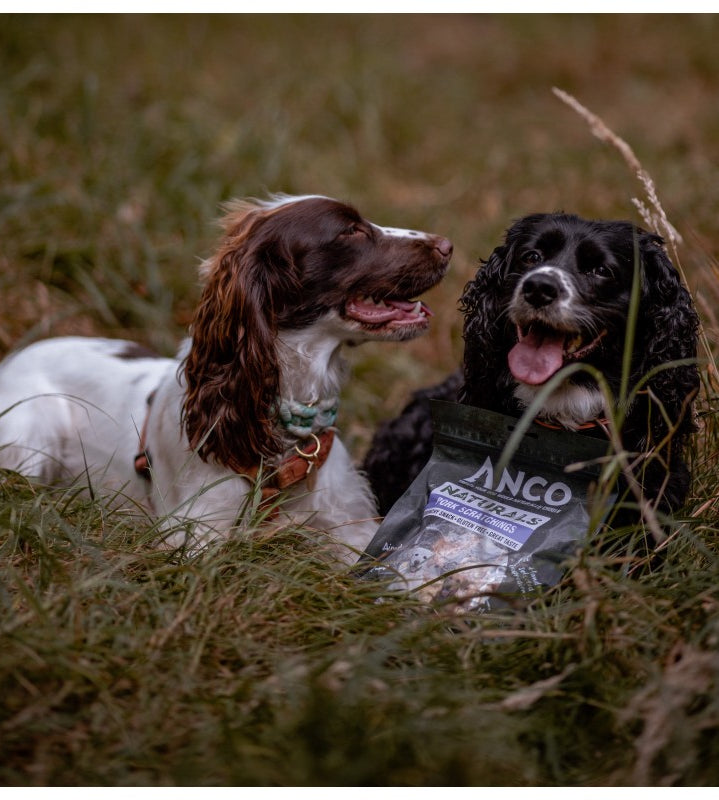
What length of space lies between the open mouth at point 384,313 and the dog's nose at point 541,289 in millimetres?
637

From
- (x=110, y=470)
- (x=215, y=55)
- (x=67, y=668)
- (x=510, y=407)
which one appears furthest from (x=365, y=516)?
(x=215, y=55)

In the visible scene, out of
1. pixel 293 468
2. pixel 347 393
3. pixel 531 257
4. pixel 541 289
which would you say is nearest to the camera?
pixel 541 289

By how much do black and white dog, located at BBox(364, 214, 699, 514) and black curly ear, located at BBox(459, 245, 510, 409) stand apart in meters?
0.01

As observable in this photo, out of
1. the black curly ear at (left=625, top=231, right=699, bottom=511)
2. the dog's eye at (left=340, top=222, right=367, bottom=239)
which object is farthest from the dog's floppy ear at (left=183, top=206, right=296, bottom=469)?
the black curly ear at (left=625, top=231, right=699, bottom=511)

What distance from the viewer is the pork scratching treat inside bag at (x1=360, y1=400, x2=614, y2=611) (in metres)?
2.47

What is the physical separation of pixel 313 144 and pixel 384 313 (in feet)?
13.6

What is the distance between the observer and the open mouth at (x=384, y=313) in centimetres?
316

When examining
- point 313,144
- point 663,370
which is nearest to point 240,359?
point 663,370

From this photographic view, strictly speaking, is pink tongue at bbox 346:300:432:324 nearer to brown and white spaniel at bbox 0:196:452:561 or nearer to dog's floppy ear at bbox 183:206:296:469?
brown and white spaniel at bbox 0:196:452:561

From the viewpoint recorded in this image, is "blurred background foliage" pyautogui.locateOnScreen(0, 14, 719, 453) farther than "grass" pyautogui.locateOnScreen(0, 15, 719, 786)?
Yes

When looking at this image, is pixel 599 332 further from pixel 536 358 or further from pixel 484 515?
pixel 484 515

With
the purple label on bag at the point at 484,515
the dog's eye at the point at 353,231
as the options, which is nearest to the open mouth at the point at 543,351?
the purple label on bag at the point at 484,515

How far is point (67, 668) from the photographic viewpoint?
191 cm

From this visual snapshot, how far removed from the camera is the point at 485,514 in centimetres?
265
